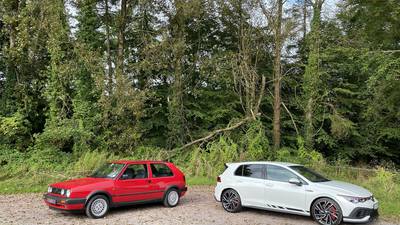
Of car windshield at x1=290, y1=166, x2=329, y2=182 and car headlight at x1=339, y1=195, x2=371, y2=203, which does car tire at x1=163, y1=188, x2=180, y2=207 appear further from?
car headlight at x1=339, y1=195, x2=371, y2=203

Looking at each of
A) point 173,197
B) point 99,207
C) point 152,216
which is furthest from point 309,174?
point 99,207

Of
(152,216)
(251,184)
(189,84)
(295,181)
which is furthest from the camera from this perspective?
(189,84)

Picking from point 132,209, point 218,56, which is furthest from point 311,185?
point 218,56

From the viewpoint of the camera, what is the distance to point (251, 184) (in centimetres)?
1108

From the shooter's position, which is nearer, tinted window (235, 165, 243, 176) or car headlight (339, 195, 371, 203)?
car headlight (339, 195, 371, 203)

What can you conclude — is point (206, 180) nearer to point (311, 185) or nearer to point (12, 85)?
point (311, 185)

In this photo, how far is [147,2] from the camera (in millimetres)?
23766

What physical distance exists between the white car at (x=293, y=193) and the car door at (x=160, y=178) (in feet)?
5.12

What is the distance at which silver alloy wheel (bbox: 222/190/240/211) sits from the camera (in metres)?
11.3

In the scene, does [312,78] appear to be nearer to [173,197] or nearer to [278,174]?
[278,174]

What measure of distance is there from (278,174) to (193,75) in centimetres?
1674

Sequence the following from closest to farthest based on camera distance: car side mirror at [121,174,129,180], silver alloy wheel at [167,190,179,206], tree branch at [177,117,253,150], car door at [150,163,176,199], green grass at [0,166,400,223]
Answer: car side mirror at [121,174,129,180] → car door at [150,163,176,199] → silver alloy wheel at [167,190,179,206] → green grass at [0,166,400,223] → tree branch at [177,117,253,150]

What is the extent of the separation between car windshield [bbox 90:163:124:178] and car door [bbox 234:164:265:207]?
347 centimetres

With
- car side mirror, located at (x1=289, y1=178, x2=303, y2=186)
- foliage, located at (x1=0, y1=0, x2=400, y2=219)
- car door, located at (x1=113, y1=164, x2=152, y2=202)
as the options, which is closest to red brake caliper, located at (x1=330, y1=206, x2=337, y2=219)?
car side mirror, located at (x1=289, y1=178, x2=303, y2=186)
